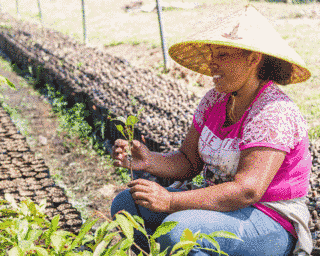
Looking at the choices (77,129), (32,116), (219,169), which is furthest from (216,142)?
(32,116)

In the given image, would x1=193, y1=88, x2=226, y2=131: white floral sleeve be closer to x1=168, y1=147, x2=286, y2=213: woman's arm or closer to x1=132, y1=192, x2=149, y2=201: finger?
x1=168, y1=147, x2=286, y2=213: woman's arm

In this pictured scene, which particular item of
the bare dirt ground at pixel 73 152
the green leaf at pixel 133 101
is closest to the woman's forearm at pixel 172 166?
the bare dirt ground at pixel 73 152

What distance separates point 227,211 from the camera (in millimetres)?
1750

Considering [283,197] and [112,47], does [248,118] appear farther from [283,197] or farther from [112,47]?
[112,47]

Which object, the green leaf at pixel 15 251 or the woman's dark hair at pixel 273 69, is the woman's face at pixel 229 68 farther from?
the green leaf at pixel 15 251

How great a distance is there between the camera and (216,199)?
1.73 meters

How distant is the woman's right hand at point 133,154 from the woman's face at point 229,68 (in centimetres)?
56

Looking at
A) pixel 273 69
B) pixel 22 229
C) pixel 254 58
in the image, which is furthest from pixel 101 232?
pixel 273 69

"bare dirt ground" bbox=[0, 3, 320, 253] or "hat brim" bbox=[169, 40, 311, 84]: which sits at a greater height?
"hat brim" bbox=[169, 40, 311, 84]

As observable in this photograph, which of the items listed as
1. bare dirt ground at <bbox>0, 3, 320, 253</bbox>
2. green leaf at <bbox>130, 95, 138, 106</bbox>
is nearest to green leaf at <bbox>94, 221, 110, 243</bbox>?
bare dirt ground at <bbox>0, 3, 320, 253</bbox>

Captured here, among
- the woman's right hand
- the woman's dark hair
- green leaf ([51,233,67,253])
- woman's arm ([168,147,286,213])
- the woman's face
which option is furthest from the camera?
the woman's right hand

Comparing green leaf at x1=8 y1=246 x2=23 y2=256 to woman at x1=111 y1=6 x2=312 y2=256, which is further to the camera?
woman at x1=111 y1=6 x2=312 y2=256

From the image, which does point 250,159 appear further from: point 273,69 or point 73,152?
point 73,152

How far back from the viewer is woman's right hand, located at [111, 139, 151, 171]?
2.05 metres
